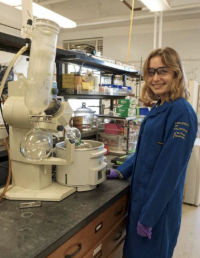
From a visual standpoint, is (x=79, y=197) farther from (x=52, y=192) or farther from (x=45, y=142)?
(x=45, y=142)

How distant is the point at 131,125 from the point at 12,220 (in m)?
1.53

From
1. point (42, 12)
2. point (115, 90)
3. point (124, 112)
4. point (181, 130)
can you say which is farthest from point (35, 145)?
point (42, 12)

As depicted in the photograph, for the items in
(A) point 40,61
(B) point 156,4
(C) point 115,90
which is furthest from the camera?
(C) point 115,90

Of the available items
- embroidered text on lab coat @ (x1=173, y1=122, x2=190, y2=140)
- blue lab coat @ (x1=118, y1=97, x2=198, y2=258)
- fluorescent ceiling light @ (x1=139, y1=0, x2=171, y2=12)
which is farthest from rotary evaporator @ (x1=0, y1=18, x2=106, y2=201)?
fluorescent ceiling light @ (x1=139, y1=0, x2=171, y2=12)

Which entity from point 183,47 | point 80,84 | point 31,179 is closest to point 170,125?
point 31,179

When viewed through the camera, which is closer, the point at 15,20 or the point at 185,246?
the point at 185,246

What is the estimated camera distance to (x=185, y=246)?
2.19 m

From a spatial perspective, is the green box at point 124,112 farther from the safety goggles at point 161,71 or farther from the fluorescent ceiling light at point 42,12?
the fluorescent ceiling light at point 42,12

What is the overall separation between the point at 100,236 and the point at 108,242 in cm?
14

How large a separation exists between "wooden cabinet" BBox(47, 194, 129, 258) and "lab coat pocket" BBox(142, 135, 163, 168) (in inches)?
12.4

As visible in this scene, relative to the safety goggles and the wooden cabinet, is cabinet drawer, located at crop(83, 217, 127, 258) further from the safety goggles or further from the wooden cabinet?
the safety goggles

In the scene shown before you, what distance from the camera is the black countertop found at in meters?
0.81

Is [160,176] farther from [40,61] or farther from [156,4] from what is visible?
[156,4]

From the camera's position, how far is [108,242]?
1.30 metres
